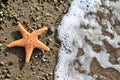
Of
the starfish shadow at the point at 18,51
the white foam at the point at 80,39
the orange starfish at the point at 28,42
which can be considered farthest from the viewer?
the white foam at the point at 80,39

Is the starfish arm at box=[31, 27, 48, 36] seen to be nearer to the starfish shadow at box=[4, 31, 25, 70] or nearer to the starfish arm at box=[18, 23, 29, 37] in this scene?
the starfish arm at box=[18, 23, 29, 37]

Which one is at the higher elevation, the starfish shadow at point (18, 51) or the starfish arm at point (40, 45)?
the starfish arm at point (40, 45)

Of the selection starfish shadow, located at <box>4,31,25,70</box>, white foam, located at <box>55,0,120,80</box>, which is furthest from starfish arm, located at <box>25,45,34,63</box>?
white foam, located at <box>55,0,120,80</box>

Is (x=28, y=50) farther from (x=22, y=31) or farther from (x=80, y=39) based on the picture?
(x=80, y=39)

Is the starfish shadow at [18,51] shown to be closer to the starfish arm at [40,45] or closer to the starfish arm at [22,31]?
the starfish arm at [22,31]

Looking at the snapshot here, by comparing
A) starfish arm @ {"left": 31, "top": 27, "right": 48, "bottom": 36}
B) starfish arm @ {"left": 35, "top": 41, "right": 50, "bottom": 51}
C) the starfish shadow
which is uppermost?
starfish arm @ {"left": 31, "top": 27, "right": 48, "bottom": 36}

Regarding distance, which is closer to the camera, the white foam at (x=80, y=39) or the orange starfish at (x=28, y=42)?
the orange starfish at (x=28, y=42)

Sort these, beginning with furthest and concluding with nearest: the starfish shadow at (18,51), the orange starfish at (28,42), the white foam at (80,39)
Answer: the white foam at (80,39) → the starfish shadow at (18,51) → the orange starfish at (28,42)

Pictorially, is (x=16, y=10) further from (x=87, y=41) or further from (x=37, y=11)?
(x=87, y=41)

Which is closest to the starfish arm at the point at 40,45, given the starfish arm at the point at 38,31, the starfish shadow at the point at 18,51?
the starfish arm at the point at 38,31
